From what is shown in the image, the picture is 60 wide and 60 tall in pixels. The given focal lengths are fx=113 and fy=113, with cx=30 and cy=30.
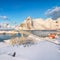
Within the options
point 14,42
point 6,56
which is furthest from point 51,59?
point 14,42

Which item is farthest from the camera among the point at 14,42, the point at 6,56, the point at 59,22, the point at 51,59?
the point at 59,22

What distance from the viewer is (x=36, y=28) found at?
22.2 m

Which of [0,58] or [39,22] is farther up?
[39,22]

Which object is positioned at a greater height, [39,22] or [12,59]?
[39,22]

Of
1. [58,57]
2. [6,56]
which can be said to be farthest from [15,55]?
[58,57]

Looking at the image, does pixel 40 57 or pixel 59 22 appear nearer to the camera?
pixel 40 57

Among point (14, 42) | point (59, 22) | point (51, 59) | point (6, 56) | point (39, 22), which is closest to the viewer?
point (51, 59)

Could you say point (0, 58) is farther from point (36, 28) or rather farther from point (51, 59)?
point (36, 28)

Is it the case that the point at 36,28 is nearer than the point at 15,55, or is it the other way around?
the point at 15,55

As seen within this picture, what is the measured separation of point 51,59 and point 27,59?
0.98m

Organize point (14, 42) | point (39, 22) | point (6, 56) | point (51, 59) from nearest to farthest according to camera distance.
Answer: point (51, 59)
point (6, 56)
point (14, 42)
point (39, 22)

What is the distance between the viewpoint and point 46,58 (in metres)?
4.69

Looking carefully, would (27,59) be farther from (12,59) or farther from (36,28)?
(36,28)

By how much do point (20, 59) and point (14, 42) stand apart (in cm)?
337
